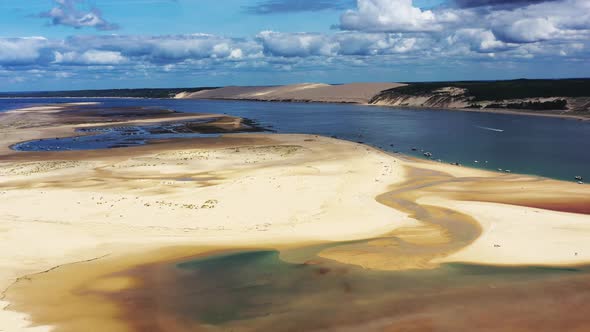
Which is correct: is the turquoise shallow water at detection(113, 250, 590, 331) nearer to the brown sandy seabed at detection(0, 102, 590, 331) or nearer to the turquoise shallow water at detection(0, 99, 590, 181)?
the brown sandy seabed at detection(0, 102, 590, 331)

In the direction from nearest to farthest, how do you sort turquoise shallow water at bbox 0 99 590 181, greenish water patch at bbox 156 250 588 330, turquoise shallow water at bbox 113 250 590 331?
turquoise shallow water at bbox 113 250 590 331, greenish water patch at bbox 156 250 588 330, turquoise shallow water at bbox 0 99 590 181

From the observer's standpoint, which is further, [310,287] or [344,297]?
[310,287]

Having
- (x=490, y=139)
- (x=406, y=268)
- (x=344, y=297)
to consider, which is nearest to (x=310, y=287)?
(x=344, y=297)

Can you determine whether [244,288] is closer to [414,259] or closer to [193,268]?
[193,268]

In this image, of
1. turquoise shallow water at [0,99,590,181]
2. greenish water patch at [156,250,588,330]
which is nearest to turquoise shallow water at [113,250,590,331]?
greenish water patch at [156,250,588,330]

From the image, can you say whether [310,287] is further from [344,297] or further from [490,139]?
[490,139]

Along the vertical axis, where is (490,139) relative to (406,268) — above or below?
above

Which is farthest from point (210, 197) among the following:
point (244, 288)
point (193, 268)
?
point (244, 288)

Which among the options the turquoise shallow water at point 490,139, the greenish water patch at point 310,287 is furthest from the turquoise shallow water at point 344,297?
the turquoise shallow water at point 490,139

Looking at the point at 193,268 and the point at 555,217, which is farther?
the point at 555,217

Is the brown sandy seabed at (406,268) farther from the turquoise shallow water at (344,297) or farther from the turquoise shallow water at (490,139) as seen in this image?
the turquoise shallow water at (490,139)

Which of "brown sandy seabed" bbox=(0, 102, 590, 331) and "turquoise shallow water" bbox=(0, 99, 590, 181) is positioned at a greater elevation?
"turquoise shallow water" bbox=(0, 99, 590, 181)
